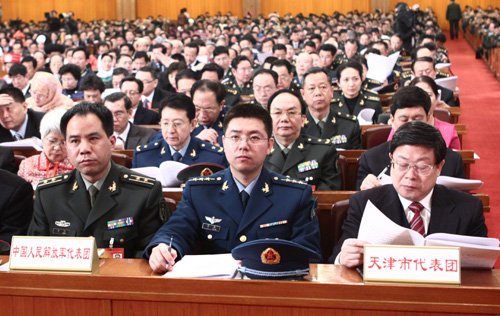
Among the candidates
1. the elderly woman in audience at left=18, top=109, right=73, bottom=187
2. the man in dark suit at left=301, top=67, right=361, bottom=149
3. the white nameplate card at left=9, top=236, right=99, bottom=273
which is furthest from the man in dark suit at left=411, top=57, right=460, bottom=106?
the white nameplate card at left=9, top=236, right=99, bottom=273

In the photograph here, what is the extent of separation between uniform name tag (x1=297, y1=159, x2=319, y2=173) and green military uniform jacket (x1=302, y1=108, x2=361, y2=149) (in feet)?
2.72

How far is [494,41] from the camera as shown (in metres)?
11.4

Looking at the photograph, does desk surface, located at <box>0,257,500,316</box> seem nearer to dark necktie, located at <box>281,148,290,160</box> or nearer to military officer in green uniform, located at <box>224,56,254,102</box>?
dark necktie, located at <box>281,148,290,160</box>

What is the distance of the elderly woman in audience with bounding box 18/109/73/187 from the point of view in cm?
284

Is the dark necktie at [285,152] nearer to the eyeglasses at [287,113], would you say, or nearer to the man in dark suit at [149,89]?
the eyeglasses at [287,113]

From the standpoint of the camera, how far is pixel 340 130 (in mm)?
3910

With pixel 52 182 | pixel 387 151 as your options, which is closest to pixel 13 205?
pixel 52 182

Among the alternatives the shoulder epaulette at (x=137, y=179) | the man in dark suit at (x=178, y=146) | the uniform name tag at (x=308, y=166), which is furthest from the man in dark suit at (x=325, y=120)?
the shoulder epaulette at (x=137, y=179)

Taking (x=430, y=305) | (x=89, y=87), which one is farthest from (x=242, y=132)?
(x=89, y=87)

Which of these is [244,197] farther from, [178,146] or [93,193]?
[178,146]

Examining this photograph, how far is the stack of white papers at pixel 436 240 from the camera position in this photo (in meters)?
1.56

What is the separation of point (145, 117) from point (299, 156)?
7.65ft

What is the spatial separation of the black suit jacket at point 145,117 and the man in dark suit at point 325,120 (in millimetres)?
1514

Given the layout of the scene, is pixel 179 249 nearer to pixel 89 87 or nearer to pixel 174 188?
pixel 174 188
